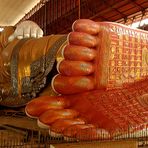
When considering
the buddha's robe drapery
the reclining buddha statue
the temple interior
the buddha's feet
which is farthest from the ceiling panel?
the buddha's feet

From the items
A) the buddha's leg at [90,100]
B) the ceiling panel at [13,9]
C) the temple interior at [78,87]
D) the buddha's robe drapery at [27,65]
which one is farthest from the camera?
the ceiling panel at [13,9]

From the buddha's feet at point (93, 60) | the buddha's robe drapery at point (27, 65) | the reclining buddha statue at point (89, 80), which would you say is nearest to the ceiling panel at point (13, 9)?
the buddha's robe drapery at point (27, 65)

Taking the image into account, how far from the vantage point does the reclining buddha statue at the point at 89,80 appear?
2832 millimetres

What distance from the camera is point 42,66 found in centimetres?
364

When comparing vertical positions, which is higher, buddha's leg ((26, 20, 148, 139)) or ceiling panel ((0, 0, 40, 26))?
ceiling panel ((0, 0, 40, 26))

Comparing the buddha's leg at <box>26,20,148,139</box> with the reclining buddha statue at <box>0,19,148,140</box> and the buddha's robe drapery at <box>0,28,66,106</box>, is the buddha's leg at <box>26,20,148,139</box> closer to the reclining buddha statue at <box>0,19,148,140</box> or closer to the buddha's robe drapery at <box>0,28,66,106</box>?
the reclining buddha statue at <box>0,19,148,140</box>

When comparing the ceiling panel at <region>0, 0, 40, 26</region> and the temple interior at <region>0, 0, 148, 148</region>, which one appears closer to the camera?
the temple interior at <region>0, 0, 148, 148</region>

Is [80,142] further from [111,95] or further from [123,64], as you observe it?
[123,64]

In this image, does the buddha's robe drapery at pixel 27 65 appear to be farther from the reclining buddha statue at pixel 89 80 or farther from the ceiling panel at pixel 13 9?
the ceiling panel at pixel 13 9

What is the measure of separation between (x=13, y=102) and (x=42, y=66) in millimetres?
746

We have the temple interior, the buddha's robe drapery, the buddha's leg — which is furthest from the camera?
the buddha's robe drapery

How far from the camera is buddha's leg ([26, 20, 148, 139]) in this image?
2.79 meters

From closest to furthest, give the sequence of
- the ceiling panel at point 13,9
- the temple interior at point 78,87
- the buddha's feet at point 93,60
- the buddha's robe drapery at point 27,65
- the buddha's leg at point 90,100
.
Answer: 1. the temple interior at point 78,87
2. the buddha's leg at point 90,100
3. the buddha's feet at point 93,60
4. the buddha's robe drapery at point 27,65
5. the ceiling panel at point 13,9

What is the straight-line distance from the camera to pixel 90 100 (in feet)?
10.1
